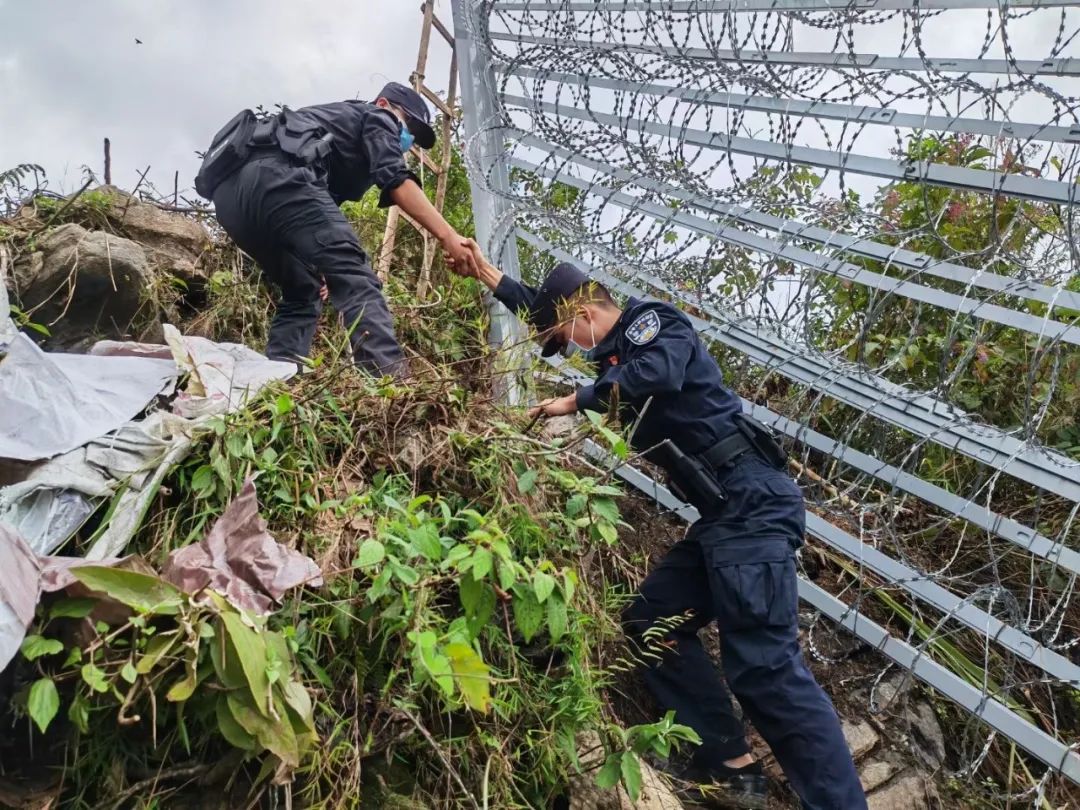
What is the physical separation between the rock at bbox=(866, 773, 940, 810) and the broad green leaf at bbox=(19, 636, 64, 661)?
257 centimetres

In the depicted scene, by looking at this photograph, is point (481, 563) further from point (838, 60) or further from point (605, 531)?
point (838, 60)

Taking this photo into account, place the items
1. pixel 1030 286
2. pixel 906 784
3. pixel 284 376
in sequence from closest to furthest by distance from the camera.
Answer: pixel 1030 286, pixel 284 376, pixel 906 784

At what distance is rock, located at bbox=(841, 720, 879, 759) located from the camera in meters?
3.08

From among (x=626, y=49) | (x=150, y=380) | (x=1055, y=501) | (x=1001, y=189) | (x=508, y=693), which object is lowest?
(x=508, y=693)

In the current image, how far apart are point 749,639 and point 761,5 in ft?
6.83

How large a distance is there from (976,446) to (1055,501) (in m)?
1.52

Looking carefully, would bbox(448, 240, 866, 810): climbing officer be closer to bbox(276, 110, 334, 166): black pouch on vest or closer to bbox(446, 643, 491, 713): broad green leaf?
bbox(446, 643, 491, 713): broad green leaf

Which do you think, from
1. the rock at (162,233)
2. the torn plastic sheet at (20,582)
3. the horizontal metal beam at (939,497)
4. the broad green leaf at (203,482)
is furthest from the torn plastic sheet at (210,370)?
the horizontal metal beam at (939,497)

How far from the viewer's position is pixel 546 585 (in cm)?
182

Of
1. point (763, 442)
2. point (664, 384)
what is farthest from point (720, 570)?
point (664, 384)

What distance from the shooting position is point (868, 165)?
8.77ft

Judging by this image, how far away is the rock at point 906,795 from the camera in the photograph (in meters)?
2.92

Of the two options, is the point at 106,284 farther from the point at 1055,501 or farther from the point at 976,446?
the point at 1055,501

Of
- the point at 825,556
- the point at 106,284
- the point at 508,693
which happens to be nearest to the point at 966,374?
the point at 825,556
